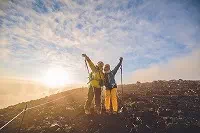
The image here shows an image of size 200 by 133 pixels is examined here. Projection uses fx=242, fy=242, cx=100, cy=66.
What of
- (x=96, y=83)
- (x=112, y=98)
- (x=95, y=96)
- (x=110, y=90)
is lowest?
(x=112, y=98)

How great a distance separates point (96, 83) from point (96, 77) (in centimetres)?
34

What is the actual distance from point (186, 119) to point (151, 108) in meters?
2.63

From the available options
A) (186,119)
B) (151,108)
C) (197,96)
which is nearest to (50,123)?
(151,108)

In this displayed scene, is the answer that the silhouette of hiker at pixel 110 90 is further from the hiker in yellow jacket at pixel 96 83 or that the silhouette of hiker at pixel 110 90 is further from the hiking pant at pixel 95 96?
the hiking pant at pixel 95 96

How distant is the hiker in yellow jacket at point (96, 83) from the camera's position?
44.7 feet

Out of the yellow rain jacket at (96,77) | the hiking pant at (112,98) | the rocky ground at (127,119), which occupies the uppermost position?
the yellow rain jacket at (96,77)

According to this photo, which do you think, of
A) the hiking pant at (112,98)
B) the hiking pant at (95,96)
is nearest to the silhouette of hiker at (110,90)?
the hiking pant at (112,98)

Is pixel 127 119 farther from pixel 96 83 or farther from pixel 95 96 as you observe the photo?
pixel 96 83

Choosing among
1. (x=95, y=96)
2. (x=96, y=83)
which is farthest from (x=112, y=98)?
(x=96, y=83)

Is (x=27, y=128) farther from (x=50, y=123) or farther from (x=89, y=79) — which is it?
(x=89, y=79)

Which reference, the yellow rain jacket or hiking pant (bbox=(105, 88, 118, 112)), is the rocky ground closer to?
hiking pant (bbox=(105, 88, 118, 112))

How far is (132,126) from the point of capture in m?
11.8

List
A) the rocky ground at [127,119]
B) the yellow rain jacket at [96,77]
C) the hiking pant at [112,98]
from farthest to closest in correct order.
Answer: the yellow rain jacket at [96,77]
the hiking pant at [112,98]
the rocky ground at [127,119]

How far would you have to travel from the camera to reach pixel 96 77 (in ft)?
44.8
